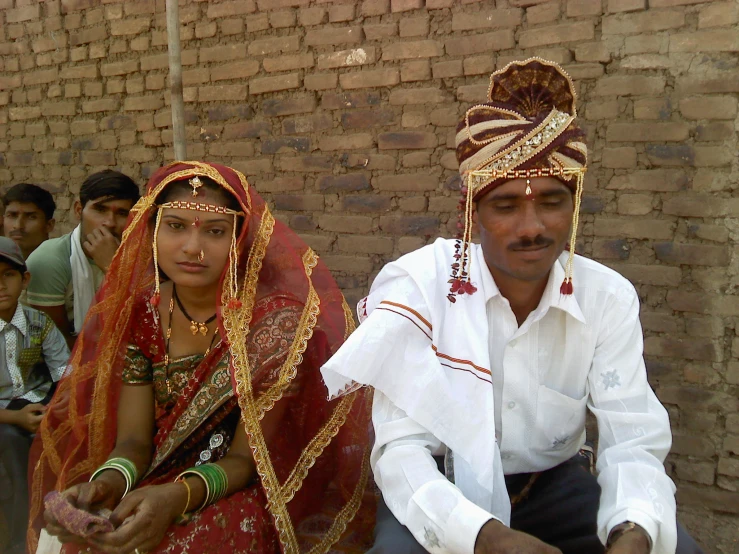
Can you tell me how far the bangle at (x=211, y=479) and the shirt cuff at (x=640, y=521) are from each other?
1.13 meters

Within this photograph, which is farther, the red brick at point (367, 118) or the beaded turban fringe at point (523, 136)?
the red brick at point (367, 118)

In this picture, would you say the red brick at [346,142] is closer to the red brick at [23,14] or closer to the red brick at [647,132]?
the red brick at [647,132]

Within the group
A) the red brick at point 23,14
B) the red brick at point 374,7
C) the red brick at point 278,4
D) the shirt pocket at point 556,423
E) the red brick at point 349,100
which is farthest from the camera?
the red brick at point 23,14

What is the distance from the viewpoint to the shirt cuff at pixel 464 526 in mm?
1601

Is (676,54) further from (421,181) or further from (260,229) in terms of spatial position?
(260,229)

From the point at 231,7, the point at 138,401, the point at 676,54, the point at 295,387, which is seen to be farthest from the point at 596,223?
the point at 231,7

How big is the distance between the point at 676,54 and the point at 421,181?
1.26 meters

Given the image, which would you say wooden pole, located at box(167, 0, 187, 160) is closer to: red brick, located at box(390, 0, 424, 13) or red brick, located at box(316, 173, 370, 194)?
red brick, located at box(316, 173, 370, 194)

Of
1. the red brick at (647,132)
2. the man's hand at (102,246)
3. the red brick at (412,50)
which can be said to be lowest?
the man's hand at (102,246)

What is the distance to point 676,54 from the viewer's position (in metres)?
2.83

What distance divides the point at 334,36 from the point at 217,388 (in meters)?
2.13

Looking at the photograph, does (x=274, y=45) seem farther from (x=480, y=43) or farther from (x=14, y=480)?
(x=14, y=480)

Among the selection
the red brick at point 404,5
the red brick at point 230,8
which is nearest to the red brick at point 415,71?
the red brick at point 404,5

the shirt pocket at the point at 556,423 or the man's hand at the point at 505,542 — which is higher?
the shirt pocket at the point at 556,423
